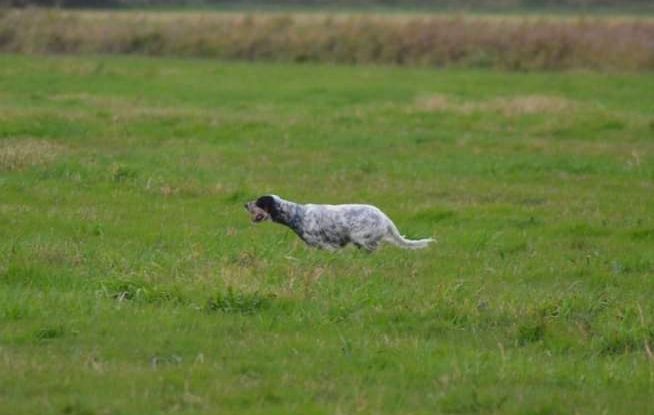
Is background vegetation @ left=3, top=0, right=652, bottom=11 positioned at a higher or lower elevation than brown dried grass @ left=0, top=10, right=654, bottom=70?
lower

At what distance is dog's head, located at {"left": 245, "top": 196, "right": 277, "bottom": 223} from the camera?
45.9 ft

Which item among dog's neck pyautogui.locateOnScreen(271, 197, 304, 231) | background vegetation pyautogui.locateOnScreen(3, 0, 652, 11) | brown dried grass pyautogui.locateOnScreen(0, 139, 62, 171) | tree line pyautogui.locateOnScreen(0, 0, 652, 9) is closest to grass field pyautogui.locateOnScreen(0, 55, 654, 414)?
brown dried grass pyautogui.locateOnScreen(0, 139, 62, 171)

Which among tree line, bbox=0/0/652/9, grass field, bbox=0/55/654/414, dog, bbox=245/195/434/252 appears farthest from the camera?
tree line, bbox=0/0/652/9

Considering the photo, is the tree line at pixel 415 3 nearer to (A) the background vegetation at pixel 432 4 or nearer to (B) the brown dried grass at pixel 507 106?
(A) the background vegetation at pixel 432 4

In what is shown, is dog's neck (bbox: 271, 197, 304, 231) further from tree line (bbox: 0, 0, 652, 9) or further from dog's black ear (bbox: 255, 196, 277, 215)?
tree line (bbox: 0, 0, 652, 9)

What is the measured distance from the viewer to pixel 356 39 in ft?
155

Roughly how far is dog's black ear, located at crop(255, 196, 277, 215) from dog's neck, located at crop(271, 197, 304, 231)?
0.14 feet

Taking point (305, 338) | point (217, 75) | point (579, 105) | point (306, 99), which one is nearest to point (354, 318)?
point (305, 338)

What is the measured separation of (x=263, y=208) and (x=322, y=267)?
210 cm

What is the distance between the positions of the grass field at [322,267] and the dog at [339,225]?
0.32 metres

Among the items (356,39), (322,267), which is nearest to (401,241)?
(322,267)

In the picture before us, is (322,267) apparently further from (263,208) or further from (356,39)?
(356,39)

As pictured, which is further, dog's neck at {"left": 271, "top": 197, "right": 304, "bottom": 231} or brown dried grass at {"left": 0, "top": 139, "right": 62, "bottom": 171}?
brown dried grass at {"left": 0, "top": 139, "right": 62, "bottom": 171}

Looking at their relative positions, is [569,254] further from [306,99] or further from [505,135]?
[306,99]
